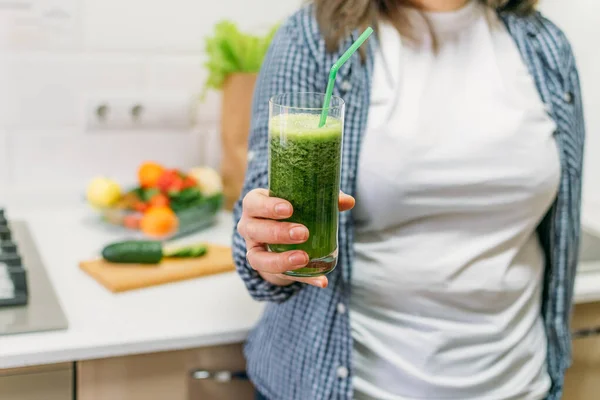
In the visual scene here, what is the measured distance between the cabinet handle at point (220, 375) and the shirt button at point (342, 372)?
251 millimetres

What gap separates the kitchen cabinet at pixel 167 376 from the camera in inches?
47.6

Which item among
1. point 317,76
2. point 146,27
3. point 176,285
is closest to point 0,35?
point 146,27

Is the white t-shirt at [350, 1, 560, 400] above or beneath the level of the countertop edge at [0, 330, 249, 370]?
above

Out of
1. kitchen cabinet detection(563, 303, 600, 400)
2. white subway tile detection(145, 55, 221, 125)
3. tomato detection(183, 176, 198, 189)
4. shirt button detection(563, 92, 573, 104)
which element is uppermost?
shirt button detection(563, 92, 573, 104)

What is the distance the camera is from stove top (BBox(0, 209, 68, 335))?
118 cm

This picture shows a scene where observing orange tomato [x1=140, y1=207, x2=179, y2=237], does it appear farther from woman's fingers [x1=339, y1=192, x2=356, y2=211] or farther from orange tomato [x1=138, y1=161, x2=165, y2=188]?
woman's fingers [x1=339, y1=192, x2=356, y2=211]

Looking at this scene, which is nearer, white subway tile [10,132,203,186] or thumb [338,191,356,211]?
thumb [338,191,356,211]

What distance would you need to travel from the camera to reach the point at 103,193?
1.63 m

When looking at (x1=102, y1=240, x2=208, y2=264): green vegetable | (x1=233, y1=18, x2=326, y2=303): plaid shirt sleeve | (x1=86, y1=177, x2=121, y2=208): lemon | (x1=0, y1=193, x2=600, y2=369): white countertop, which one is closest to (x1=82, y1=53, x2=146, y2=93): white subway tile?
(x1=86, y1=177, x2=121, y2=208): lemon

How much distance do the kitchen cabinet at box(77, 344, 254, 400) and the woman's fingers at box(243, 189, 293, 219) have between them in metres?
0.49

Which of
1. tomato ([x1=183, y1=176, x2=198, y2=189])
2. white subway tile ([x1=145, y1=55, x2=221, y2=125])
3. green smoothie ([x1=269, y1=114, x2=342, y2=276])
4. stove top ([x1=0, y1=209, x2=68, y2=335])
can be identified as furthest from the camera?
white subway tile ([x1=145, y1=55, x2=221, y2=125])

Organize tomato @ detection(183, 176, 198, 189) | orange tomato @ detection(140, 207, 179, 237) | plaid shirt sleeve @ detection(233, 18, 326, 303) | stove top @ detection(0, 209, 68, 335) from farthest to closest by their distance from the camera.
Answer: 1. tomato @ detection(183, 176, 198, 189)
2. orange tomato @ detection(140, 207, 179, 237)
3. stove top @ detection(0, 209, 68, 335)
4. plaid shirt sleeve @ detection(233, 18, 326, 303)

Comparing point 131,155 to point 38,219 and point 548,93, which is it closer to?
point 38,219

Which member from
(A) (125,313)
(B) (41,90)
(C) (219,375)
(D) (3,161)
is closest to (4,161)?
(D) (3,161)
